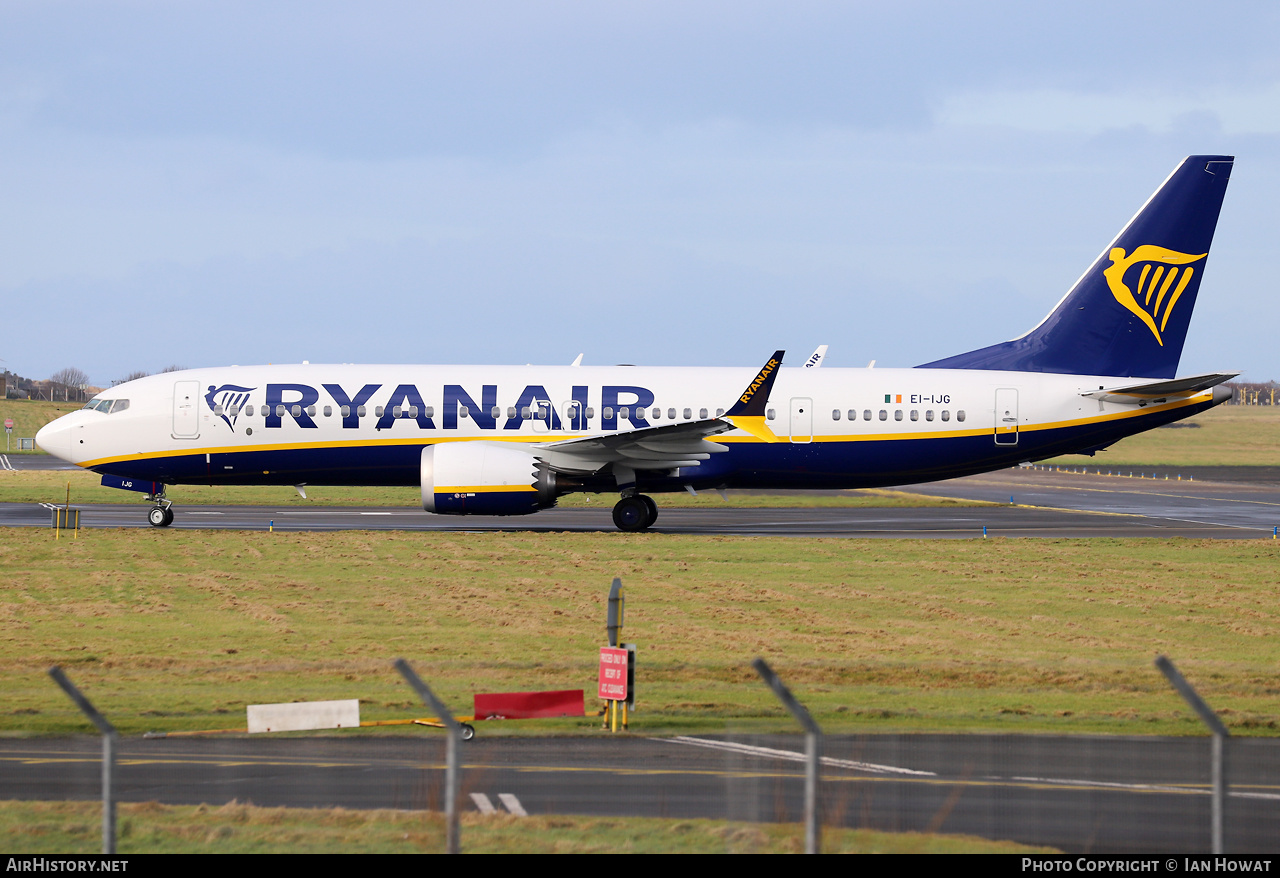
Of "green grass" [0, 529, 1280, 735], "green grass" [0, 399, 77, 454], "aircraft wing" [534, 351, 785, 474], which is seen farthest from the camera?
"green grass" [0, 399, 77, 454]

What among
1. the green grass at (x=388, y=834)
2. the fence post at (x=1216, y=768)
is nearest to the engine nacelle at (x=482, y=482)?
the green grass at (x=388, y=834)

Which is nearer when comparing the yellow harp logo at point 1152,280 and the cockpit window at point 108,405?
the cockpit window at point 108,405

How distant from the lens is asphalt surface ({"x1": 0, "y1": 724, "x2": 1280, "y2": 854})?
786 centimetres

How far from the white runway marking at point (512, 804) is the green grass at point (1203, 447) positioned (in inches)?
2531

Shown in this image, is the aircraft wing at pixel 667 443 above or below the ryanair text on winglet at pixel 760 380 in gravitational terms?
below

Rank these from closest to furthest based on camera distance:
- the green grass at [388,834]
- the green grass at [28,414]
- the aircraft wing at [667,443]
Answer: the green grass at [388,834], the aircraft wing at [667,443], the green grass at [28,414]

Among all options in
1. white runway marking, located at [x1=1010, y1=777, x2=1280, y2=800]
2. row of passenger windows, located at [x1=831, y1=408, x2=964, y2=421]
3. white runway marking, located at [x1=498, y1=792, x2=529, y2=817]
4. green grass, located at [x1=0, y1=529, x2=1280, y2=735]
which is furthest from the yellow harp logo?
white runway marking, located at [x1=498, y1=792, x2=529, y2=817]

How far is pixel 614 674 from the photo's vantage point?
13.1 meters

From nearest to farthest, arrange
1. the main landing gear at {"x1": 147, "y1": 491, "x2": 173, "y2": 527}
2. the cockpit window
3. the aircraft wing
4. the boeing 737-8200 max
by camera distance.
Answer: the aircraft wing → the boeing 737-8200 max → the main landing gear at {"x1": 147, "y1": 491, "x2": 173, "y2": 527} → the cockpit window

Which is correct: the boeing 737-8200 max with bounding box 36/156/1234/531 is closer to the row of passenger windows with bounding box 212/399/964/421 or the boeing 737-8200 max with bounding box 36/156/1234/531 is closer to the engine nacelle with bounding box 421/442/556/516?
the row of passenger windows with bounding box 212/399/964/421

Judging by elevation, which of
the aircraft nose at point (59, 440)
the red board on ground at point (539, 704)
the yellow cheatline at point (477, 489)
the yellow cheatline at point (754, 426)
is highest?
the yellow cheatline at point (754, 426)

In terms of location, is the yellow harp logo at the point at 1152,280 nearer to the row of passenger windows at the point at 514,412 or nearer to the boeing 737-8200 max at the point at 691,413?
the boeing 737-8200 max at the point at 691,413

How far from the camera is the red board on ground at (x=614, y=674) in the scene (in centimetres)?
1308

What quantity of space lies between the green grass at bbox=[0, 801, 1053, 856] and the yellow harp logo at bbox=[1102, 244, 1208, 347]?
100 ft
